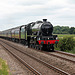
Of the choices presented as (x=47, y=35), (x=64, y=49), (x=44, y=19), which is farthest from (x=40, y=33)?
(x=64, y=49)

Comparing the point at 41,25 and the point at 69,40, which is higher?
the point at 41,25

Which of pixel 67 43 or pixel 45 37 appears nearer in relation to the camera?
pixel 45 37

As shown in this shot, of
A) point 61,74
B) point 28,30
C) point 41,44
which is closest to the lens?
point 61,74

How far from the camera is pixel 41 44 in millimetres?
16719

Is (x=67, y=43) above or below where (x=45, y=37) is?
below

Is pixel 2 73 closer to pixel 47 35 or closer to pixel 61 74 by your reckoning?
pixel 61 74

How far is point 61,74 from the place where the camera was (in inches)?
283

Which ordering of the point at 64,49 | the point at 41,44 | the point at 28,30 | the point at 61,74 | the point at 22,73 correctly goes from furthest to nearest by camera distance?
the point at 28,30
the point at 64,49
the point at 41,44
the point at 22,73
the point at 61,74

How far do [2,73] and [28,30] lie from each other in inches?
604

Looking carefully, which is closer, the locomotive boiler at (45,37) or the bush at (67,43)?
the locomotive boiler at (45,37)

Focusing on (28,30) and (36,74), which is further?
(28,30)

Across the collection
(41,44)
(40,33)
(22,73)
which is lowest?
(22,73)

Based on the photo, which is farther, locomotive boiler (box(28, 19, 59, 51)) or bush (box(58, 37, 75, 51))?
bush (box(58, 37, 75, 51))

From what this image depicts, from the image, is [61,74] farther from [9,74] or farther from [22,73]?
[9,74]
